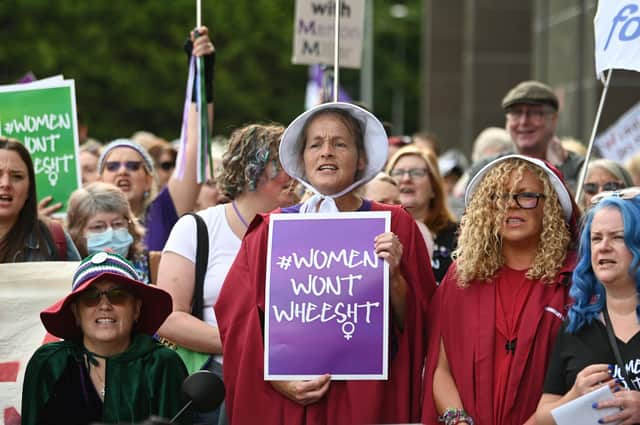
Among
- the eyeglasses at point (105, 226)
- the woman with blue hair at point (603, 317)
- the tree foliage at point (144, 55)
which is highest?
the tree foliage at point (144, 55)

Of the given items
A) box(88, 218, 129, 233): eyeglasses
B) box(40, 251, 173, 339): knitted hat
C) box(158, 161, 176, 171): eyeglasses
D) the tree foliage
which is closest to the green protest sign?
box(88, 218, 129, 233): eyeglasses

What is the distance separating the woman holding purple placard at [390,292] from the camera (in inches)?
218

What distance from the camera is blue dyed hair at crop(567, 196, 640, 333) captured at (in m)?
5.20

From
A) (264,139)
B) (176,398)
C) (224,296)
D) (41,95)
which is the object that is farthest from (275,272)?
(41,95)

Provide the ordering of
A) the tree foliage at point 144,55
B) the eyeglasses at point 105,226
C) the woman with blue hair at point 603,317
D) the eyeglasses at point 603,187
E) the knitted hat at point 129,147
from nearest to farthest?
the woman with blue hair at point 603,317, the eyeglasses at point 105,226, the eyeglasses at point 603,187, the knitted hat at point 129,147, the tree foliage at point 144,55

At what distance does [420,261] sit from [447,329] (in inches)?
12.9

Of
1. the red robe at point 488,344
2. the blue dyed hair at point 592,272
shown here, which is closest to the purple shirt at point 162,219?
the red robe at point 488,344

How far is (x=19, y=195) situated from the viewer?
6.57 m

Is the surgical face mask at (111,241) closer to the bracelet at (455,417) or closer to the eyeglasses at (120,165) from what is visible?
the eyeglasses at (120,165)

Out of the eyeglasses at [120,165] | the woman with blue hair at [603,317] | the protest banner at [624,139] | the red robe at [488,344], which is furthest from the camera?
the protest banner at [624,139]

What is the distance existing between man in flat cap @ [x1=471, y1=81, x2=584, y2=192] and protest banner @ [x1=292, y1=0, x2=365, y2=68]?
198cm

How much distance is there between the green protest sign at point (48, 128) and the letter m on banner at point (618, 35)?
341 cm

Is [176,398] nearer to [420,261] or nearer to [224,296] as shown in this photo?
[224,296]

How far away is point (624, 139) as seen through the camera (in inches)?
455
